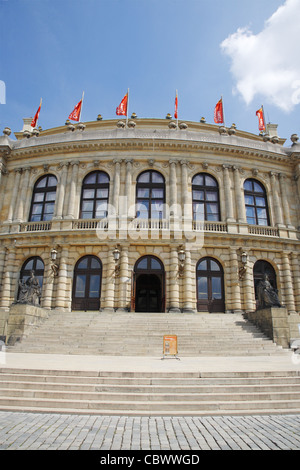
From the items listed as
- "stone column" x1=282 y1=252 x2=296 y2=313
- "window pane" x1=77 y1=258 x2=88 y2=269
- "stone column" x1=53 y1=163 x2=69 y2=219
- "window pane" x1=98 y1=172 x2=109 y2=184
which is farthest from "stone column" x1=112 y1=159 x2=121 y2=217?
"stone column" x1=282 y1=252 x2=296 y2=313

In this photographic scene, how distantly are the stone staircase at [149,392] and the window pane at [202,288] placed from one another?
490 inches

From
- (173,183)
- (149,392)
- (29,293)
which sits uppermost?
(173,183)

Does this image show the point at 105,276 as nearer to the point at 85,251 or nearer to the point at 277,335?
the point at 85,251

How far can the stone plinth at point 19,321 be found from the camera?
14867 mm

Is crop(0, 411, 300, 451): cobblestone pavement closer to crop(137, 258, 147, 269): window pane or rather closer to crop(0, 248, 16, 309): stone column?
crop(137, 258, 147, 269): window pane

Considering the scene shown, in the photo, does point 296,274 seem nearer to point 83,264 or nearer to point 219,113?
point 219,113

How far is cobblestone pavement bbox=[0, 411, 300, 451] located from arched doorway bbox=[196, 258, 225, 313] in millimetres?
13959

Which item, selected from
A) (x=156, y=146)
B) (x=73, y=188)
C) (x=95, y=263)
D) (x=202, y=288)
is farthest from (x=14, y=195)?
(x=202, y=288)

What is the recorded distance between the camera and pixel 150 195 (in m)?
22.9

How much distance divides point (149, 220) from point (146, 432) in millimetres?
16531

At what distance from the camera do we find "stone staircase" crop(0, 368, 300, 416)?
6.83m

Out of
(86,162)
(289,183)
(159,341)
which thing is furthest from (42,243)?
(289,183)

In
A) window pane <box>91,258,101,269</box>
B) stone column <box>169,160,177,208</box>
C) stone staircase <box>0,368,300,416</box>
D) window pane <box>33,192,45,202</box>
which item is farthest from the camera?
window pane <box>33,192,45,202</box>
